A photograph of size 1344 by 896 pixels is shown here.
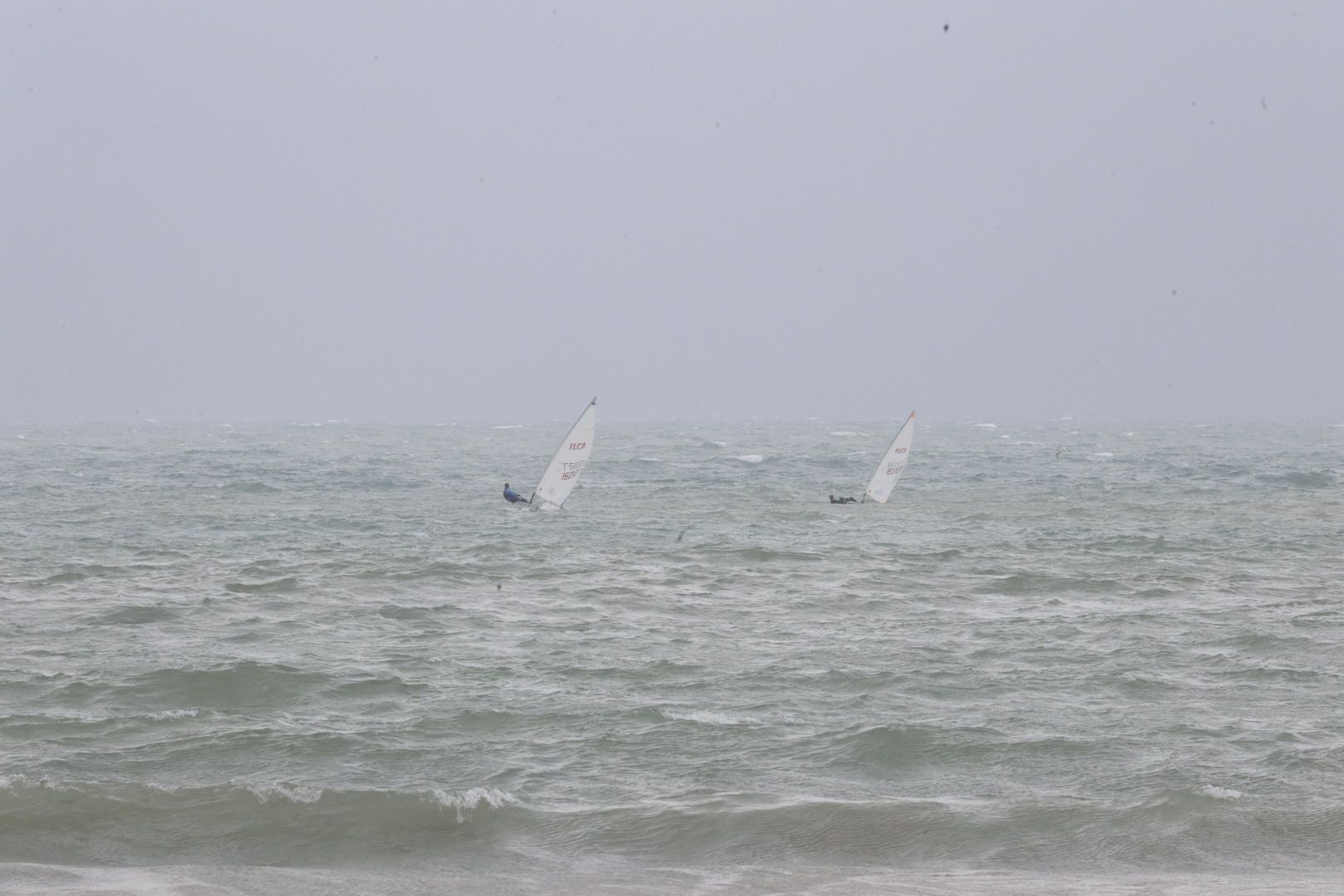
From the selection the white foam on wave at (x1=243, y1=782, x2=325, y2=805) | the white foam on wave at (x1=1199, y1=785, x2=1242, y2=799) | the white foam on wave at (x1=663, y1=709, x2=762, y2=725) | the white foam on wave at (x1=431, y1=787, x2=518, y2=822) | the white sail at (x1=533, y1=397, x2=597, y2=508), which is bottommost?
the white foam on wave at (x1=243, y1=782, x2=325, y2=805)

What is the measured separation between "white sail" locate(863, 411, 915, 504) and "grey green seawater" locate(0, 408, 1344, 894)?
1006 centimetres

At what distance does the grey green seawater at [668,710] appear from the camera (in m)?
9.03

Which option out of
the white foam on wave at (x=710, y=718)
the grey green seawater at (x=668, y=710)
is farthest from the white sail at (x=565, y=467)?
the white foam on wave at (x=710, y=718)

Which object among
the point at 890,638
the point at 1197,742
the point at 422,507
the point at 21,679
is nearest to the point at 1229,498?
the point at 422,507

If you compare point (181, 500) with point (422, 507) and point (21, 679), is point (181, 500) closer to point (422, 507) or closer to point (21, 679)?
point (422, 507)

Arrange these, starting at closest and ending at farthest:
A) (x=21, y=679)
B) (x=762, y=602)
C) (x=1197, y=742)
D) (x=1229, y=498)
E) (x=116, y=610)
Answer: (x=1197, y=742)
(x=21, y=679)
(x=116, y=610)
(x=762, y=602)
(x=1229, y=498)

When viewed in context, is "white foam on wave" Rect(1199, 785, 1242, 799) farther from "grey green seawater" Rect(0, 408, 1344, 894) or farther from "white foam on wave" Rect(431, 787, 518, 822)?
"white foam on wave" Rect(431, 787, 518, 822)

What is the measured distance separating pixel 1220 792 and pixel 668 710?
16.9ft

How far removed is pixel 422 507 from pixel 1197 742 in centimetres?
2751

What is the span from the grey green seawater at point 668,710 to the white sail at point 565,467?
3381mm

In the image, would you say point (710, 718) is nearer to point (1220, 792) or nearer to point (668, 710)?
point (668, 710)

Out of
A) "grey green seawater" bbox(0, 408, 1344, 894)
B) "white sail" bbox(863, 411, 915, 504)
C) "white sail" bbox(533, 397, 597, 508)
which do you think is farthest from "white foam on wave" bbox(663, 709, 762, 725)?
"white sail" bbox(863, 411, 915, 504)

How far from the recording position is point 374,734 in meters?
11.9

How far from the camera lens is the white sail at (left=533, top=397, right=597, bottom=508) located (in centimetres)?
3212
